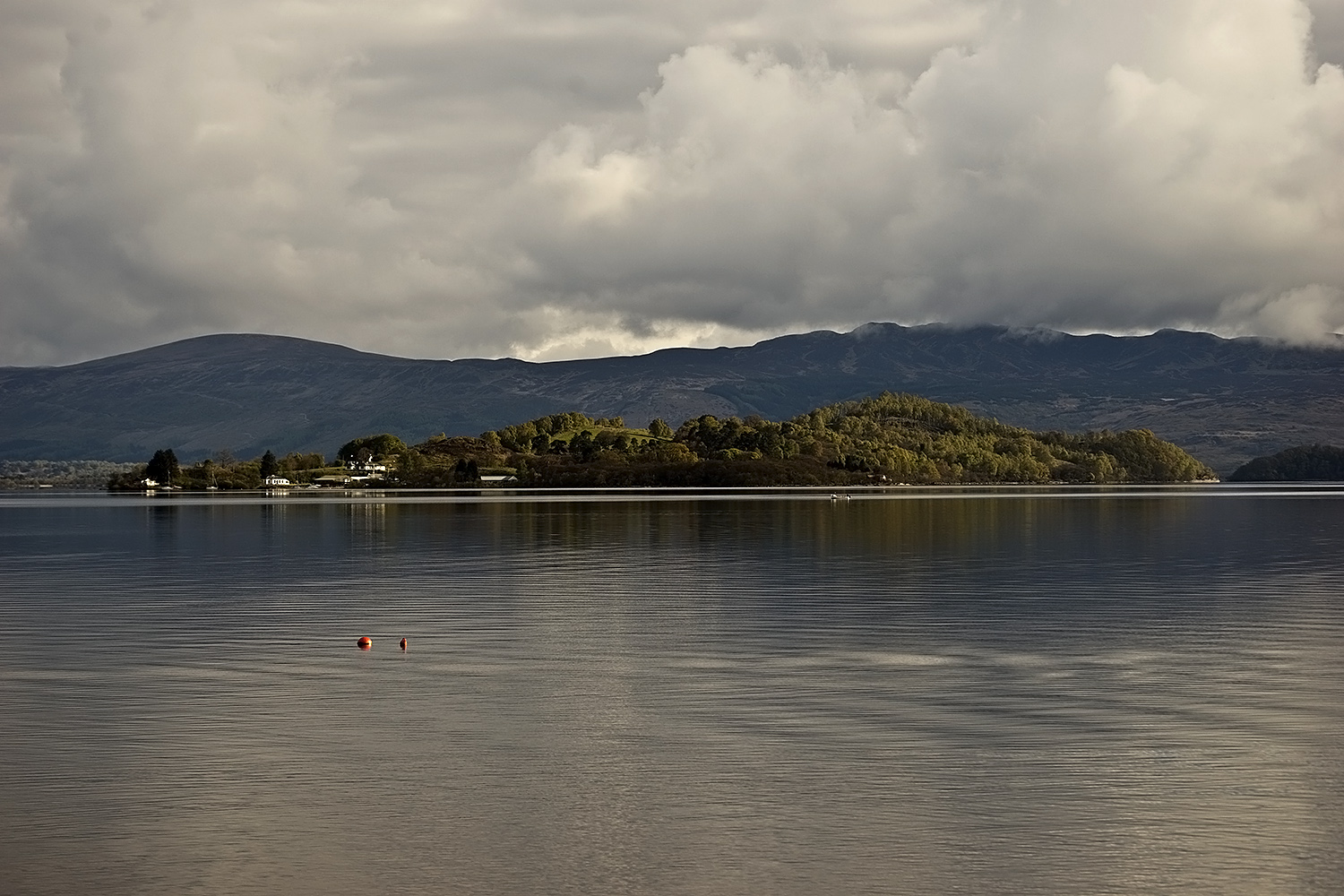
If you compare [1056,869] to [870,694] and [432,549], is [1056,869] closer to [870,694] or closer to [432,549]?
[870,694]

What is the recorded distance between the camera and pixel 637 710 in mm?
34344

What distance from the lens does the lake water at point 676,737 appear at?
21.7 meters

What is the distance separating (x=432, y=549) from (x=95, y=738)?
71.2m

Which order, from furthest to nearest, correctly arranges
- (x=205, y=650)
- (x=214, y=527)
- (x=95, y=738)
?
(x=214, y=527) → (x=205, y=650) → (x=95, y=738)

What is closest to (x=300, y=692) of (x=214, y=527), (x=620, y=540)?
(x=620, y=540)

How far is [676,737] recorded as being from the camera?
31031 millimetres

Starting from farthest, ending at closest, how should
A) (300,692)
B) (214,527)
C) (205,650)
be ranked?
(214,527) < (205,650) < (300,692)

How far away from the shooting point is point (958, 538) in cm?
11150

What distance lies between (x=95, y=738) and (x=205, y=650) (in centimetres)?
1502

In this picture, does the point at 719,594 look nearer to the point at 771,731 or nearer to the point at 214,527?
the point at 771,731

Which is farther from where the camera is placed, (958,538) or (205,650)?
(958,538)

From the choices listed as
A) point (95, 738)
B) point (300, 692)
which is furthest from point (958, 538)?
point (95, 738)

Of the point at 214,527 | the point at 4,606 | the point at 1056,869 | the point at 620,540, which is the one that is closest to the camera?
the point at 1056,869

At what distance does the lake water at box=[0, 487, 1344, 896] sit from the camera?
71.1 ft
